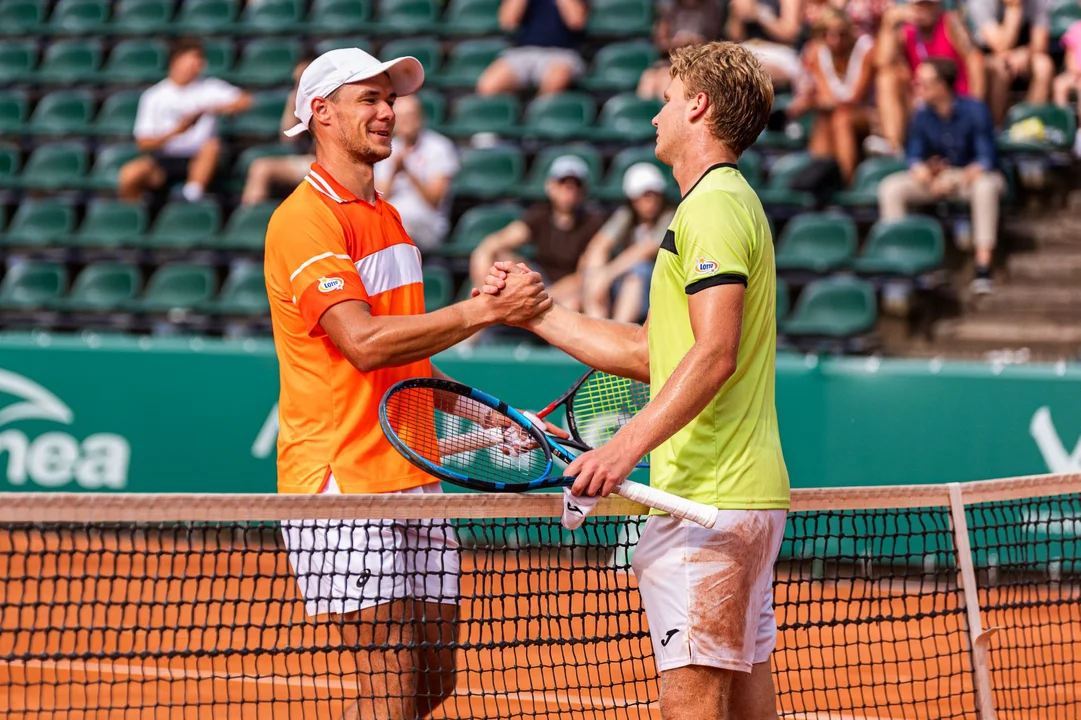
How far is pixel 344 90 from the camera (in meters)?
3.74

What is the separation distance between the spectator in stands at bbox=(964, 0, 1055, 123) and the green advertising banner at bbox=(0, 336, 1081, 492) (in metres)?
3.63

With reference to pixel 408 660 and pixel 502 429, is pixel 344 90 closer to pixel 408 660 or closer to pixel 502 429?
pixel 502 429

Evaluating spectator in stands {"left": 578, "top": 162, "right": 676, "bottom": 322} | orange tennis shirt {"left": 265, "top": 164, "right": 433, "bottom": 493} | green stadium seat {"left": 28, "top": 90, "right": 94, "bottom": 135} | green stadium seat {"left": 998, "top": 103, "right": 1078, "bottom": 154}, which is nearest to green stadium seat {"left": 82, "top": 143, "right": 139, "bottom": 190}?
green stadium seat {"left": 28, "top": 90, "right": 94, "bottom": 135}

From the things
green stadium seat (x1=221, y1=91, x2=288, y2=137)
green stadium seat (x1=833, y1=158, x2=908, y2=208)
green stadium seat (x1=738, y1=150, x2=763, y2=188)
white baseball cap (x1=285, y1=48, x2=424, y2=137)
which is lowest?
white baseball cap (x1=285, y1=48, x2=424, y2=137)

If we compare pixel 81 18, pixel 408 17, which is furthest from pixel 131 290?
pixel 81 18

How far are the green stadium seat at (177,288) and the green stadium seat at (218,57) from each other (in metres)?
2.81

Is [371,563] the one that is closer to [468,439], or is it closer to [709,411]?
[468,439]

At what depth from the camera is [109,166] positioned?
41.9ft

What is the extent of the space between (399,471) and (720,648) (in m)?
1.01

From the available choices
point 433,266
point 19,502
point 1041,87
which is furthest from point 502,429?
point 1041,87

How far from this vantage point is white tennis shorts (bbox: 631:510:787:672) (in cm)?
319

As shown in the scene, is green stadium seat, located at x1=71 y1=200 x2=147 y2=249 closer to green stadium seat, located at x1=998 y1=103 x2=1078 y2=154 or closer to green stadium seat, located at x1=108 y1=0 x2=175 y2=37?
green stadium seat, located at x1=108 y1=0 x2=175 y2=37

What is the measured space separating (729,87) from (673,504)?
38.3 inches

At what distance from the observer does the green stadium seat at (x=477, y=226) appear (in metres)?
10.6
